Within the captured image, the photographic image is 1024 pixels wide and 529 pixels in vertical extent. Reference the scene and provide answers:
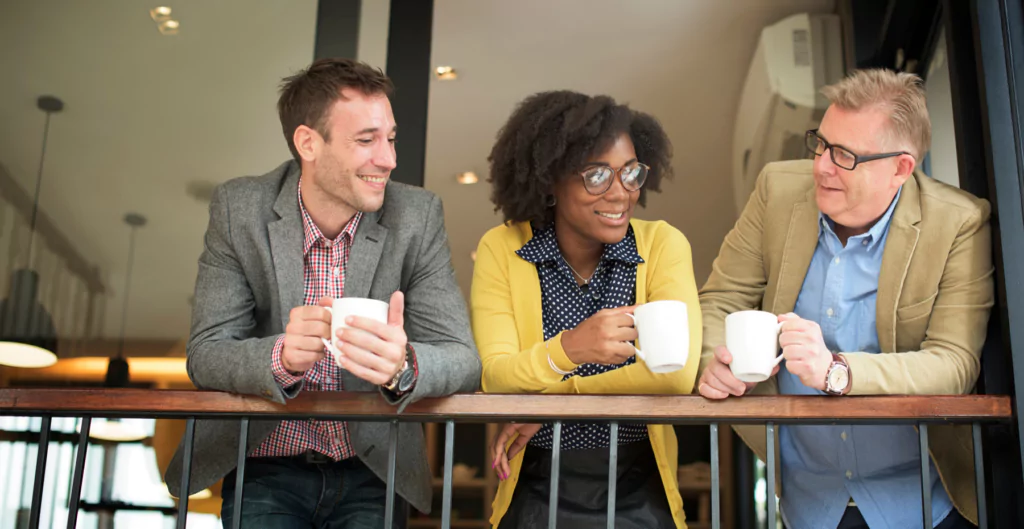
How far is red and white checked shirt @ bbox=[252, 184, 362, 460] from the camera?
2127mm

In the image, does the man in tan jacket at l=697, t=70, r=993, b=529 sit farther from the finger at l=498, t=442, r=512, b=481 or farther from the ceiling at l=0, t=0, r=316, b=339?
the ceiling at l=0, t=0, r=316, b=339

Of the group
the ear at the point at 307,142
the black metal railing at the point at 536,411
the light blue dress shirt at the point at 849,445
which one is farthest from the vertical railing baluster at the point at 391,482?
the light blue dress shirt at the point at 849,445

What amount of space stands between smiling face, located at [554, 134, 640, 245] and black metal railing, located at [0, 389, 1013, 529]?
0.56 metres

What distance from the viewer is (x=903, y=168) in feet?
6.86

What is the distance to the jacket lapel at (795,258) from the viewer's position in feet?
7.08

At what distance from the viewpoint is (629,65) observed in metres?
4.49

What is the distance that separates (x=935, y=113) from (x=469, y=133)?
7.28 feet

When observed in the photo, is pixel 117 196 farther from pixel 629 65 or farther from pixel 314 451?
pixel 629 65

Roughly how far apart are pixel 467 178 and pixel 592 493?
3.15 meters

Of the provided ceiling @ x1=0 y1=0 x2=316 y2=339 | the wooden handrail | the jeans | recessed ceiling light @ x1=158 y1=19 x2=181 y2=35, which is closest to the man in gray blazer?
the jeans

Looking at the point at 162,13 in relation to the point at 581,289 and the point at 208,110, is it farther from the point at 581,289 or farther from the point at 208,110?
the point at 581,289

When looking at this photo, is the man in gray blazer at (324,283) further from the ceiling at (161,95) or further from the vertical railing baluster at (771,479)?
the ceiling at (161,95)

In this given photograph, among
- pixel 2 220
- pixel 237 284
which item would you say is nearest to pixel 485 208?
pixel 2 220

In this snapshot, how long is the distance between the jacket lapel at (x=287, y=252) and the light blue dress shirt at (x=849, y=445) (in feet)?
3.46
